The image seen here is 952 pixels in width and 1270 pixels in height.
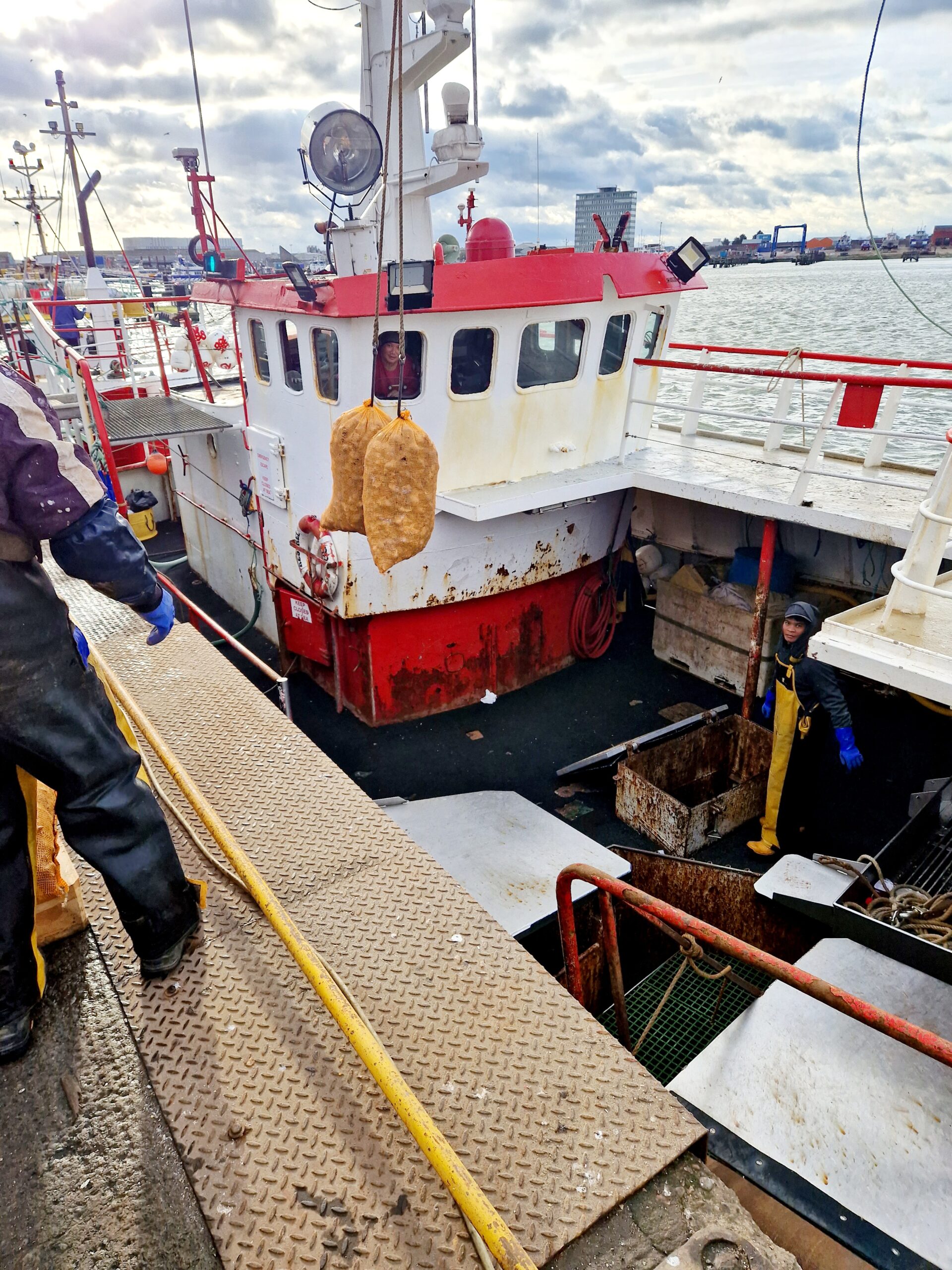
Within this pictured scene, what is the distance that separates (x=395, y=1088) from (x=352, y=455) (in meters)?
3.69

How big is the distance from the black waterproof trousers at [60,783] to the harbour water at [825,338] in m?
Answer: 3.93

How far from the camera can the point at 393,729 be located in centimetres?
791

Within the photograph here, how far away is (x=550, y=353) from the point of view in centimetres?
736

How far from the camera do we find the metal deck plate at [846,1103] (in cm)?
251

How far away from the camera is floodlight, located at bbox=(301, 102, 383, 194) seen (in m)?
5.51

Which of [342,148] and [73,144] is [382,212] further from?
[73,144]

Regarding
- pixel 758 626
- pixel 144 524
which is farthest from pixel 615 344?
pixel 144 524

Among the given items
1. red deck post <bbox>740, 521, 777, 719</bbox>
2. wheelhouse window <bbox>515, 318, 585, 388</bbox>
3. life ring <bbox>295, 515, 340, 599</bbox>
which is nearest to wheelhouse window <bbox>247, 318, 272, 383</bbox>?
life ring <bbox>295, 515, 340, 599</bbox>

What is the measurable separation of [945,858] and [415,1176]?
15.1ft

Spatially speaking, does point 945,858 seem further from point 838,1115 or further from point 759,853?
point 838,1115

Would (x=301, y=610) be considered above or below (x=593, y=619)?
above

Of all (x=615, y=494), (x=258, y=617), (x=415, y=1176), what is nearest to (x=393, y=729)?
(x=258, y=617)

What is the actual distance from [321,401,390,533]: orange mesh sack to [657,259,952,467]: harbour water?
307 centimetres

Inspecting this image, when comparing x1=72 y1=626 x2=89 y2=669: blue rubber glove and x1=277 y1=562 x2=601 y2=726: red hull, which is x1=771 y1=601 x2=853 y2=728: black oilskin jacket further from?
x1=72 y1=626 x2=89 y2=669: blue rubber glove
